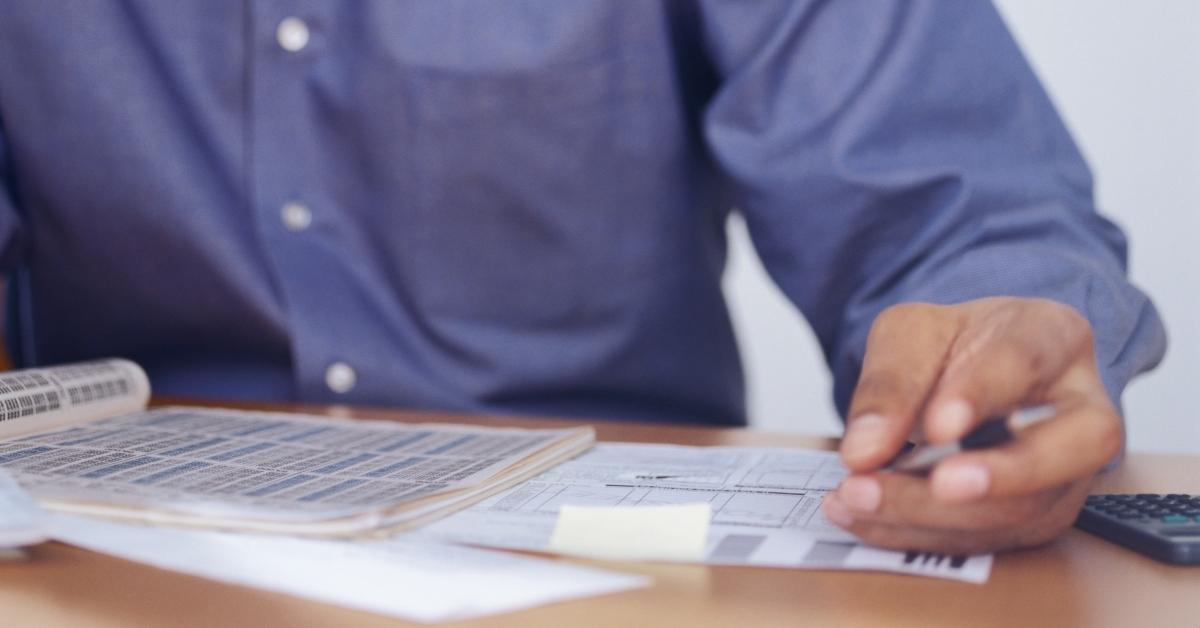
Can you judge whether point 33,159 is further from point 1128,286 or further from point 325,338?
point 1128,286

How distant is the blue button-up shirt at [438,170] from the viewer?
796 millimetres

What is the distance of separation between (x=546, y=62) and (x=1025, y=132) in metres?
0.35

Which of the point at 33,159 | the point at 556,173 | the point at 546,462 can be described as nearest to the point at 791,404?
the point at 556,173

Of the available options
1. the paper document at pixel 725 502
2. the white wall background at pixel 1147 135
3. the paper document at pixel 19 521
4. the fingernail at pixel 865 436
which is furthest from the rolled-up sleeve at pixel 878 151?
the white wall background at pixel 1147 135

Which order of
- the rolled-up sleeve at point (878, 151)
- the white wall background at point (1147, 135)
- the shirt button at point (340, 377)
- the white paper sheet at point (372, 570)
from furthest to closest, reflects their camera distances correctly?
the white wall background at point (1147, 135)
the shirt button at point (340, 377)
the rolled-up sleeve at point (878, 151)
the white paper sheet at point (372, 570)

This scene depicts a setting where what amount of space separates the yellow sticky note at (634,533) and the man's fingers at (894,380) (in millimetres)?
61

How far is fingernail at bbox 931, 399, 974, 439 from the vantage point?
0.36 meters

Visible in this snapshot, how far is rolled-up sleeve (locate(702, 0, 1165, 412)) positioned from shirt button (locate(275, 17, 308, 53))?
30cm

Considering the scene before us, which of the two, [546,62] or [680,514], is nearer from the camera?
[680,514]

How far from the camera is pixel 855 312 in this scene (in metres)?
0.75

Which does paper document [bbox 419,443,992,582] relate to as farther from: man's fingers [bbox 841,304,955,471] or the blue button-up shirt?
the blue button-up shirt

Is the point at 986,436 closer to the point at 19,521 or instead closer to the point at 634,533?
the point at 634,533

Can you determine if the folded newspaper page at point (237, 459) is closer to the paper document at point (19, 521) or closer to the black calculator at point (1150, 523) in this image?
the paper document at point (19, 521)

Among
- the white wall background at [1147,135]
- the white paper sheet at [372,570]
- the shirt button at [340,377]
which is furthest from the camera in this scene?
the white wall background at [1147,135]
